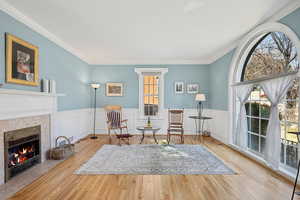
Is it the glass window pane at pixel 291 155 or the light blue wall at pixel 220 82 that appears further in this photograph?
the light blue wall at pixel 220 82

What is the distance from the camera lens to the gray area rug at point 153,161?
2.83 metres

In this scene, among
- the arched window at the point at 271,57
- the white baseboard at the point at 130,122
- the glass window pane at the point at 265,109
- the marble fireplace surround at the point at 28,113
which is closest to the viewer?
the marble fireplace surround at the point at 28,113

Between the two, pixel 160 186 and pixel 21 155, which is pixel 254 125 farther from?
pixel 21 155

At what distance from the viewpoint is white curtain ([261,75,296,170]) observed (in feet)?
8.55

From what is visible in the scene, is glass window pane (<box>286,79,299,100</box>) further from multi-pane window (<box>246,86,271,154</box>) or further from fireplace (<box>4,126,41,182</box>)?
fireplace (<box>4,126,41,182</box>)

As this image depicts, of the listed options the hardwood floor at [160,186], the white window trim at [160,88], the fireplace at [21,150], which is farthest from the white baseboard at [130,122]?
the hardwood floor at [160,186]

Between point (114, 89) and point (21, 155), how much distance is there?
355 cm

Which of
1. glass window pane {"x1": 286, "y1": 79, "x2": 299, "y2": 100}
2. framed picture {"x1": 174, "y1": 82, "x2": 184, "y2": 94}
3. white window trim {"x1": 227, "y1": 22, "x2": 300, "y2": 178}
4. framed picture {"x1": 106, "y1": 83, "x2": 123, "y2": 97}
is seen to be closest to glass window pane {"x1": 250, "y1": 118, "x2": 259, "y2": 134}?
white window trim {"x1": 227, "y1": 22, "x2": 300, "y2": 178}

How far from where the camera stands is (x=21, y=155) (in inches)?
109

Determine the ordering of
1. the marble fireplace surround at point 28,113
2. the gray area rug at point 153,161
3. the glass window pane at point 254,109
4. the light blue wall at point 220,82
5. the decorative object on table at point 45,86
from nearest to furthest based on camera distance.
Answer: the marble fireplace surround at point 28,113
the gray area rug at point 153,161
the decorative object on table at point 45,86
the glass window pane at point 254,109
the light blue wall at point 220,82

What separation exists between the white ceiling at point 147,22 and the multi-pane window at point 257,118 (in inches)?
58.4

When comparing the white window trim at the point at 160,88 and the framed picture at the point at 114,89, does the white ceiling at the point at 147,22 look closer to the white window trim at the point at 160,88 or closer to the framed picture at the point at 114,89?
the white window trim at the point at 160,88

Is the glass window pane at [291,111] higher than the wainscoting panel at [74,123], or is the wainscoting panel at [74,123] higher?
the glass window pane at [291,111]

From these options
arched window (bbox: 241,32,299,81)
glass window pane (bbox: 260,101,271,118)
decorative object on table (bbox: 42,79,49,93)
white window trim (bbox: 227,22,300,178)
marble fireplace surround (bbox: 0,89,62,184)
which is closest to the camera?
marble fireplace surround (bbox: 0,89,62,184)
